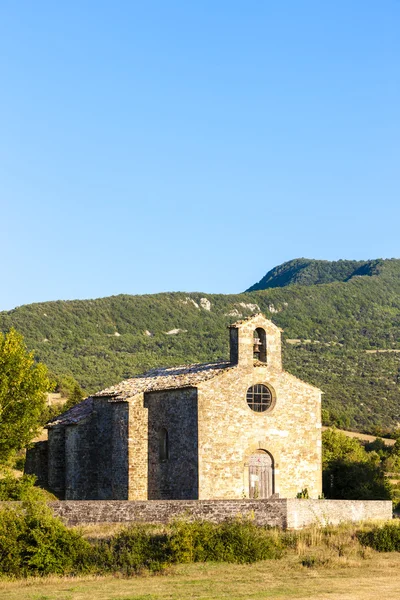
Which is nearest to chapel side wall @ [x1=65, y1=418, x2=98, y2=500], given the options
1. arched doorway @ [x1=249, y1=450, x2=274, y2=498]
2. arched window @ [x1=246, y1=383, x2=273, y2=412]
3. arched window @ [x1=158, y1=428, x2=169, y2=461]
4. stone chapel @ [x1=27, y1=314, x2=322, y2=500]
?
stone chapel @ [x1=27, y1=314, x2=322, y2=500]

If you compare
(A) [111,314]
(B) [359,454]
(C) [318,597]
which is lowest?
(C) [318,597]

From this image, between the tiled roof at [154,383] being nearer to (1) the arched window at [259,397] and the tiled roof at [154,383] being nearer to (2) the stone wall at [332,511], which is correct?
(1) the arched window at [259,397]

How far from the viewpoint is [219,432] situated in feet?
135

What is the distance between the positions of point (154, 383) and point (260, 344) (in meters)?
5.11

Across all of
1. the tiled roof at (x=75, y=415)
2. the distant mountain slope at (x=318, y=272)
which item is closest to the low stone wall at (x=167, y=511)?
the tiled roof at (x=75, y=415)

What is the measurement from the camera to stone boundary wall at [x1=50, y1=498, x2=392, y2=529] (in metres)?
33.6

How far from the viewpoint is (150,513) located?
113ft

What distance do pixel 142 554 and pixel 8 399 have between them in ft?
45.8

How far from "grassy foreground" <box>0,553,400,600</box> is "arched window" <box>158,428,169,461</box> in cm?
1291

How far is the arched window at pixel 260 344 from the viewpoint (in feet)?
143

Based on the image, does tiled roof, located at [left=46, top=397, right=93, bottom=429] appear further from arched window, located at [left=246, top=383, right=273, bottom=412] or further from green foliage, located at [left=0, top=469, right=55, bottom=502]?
arched window, located at [left=246, top=383, right=273, bottom=412]

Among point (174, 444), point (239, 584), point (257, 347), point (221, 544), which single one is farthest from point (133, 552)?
point (257, 347)

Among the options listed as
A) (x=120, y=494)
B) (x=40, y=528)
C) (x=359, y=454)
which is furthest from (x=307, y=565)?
(x=359, y=454)

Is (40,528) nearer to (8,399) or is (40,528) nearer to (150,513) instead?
(150,513)
